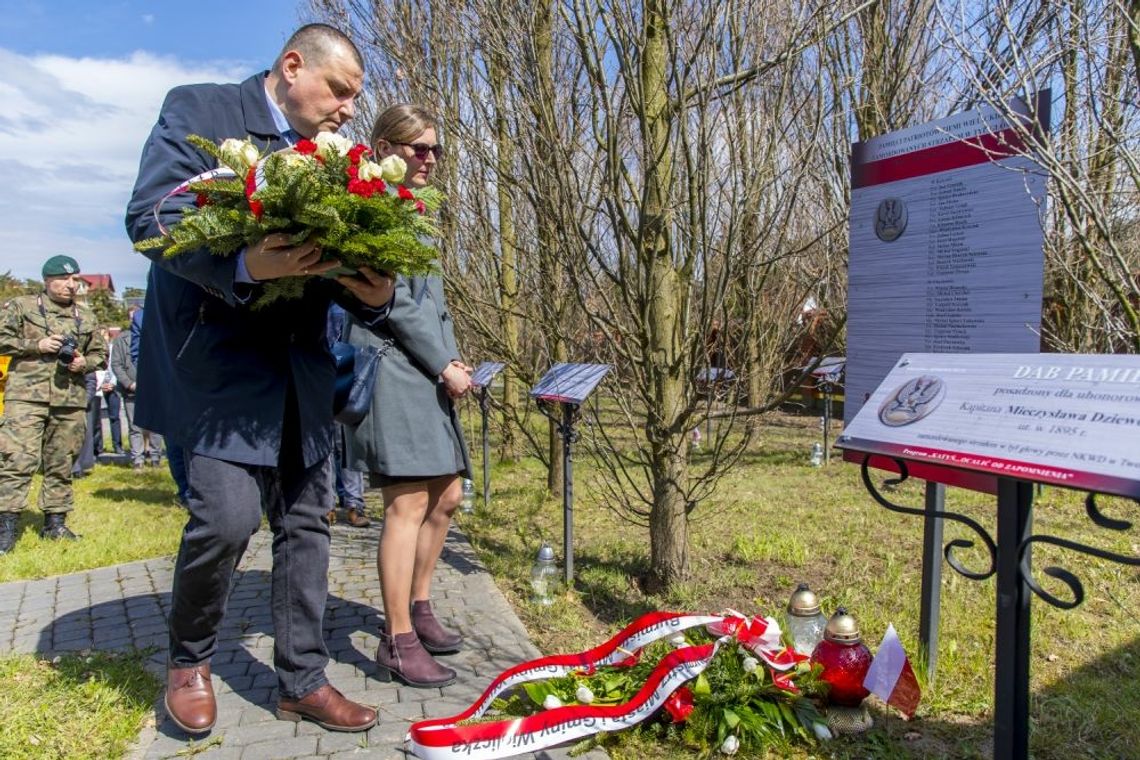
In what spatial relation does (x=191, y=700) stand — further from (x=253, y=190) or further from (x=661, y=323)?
(x=661, y=323)

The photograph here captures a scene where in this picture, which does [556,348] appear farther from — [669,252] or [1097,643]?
[1097,643]

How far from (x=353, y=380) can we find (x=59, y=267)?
4.74m

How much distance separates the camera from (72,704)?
2.90 meters

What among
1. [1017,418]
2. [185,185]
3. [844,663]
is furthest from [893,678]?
[185,185]

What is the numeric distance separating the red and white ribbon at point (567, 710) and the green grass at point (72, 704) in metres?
1.04

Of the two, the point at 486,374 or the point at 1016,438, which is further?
the point at 486,374

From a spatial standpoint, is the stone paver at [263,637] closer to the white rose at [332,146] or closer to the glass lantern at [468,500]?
the glass lantern at [468,500]

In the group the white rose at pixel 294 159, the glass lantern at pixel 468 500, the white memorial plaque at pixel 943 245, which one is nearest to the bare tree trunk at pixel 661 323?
the white memorial plaque at pixel 943 245

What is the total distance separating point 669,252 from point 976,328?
1.59 m

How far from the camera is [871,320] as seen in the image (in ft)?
10.8

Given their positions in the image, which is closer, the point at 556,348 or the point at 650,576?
the point at 650,576

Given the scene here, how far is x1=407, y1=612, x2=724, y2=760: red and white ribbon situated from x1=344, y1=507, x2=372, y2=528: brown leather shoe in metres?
3.50

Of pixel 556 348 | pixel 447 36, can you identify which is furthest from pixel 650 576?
pixel 447 36

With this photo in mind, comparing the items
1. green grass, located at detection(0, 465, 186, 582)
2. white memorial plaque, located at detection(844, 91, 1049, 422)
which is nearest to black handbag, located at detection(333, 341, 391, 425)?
white memorial plaque, located at detection(844, 91, 1049, 422)
